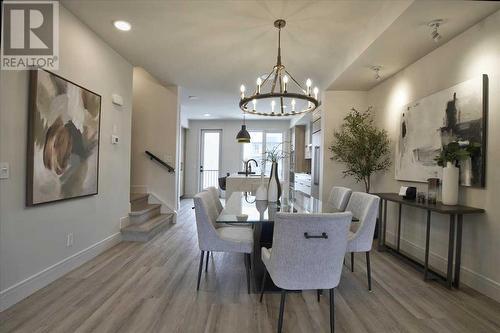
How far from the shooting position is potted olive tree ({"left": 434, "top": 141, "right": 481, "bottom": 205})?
264 centimetres

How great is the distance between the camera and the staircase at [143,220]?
4.01 meters

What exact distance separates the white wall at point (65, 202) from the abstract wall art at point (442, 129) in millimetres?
3996

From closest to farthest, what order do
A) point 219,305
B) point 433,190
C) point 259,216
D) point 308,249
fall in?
point 308,249, point 219,305, point 259,216, point 433,190

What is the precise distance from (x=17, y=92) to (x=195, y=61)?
2.30m

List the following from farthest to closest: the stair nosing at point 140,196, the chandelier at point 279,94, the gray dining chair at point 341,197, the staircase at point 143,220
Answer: the stair nosing at point 140,196 → the staircase at point 143,220 → the gray dining chair at point 341,197 → the chandelier at point 279,94

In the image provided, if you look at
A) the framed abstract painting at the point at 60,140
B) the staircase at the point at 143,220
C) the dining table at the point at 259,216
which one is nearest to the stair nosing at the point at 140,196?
the staircase at the point at 143,220

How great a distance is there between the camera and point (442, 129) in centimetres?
305

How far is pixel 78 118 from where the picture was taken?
2949 mm

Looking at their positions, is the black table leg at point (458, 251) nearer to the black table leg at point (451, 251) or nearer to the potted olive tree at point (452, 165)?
the black table leg at point (451, 251)

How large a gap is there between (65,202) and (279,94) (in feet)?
8.07

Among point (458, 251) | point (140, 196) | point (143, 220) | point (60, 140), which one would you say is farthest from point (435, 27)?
point (140, 196)

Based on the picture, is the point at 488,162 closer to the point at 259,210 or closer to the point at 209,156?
the point at 259,210

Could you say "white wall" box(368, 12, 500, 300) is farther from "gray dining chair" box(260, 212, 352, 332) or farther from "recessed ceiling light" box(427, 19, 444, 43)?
"gray dining chair" box(260, 212, 352, 332)

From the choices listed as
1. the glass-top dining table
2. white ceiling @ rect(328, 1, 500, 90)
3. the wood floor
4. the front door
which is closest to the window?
the front door
